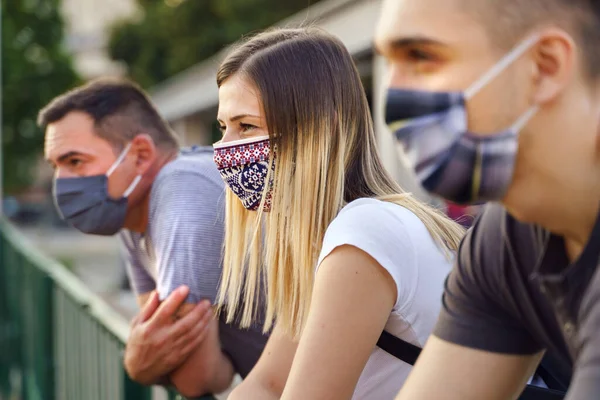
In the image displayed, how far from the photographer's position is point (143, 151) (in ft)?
11.2

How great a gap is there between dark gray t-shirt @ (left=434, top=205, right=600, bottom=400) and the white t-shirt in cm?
32

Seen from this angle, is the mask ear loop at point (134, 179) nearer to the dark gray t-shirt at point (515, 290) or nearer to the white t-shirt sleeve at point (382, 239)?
the white t-shirt sleeve at point (382, 239)

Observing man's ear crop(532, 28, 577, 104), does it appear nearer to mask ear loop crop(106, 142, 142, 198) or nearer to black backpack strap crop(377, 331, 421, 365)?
black backpack strap crop(377, 331, 421, 365)

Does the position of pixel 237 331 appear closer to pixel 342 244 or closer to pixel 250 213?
pixel 250 213

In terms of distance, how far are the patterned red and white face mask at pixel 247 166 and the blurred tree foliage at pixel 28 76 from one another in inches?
834

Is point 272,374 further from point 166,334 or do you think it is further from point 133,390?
point 133,390

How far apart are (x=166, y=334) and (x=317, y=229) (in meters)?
0.82

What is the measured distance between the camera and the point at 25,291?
6688 millimetres

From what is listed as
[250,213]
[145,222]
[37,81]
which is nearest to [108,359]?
[145,222]

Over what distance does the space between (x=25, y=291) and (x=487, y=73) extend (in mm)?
6119

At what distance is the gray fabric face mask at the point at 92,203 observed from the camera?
10.7ft

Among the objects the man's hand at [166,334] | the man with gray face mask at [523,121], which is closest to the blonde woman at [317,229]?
the man's hand at [166,334]

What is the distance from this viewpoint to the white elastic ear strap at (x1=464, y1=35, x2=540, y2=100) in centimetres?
113

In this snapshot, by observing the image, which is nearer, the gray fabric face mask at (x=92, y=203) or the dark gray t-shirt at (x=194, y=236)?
the dark gray t-shirt at (x=194, y=236)
